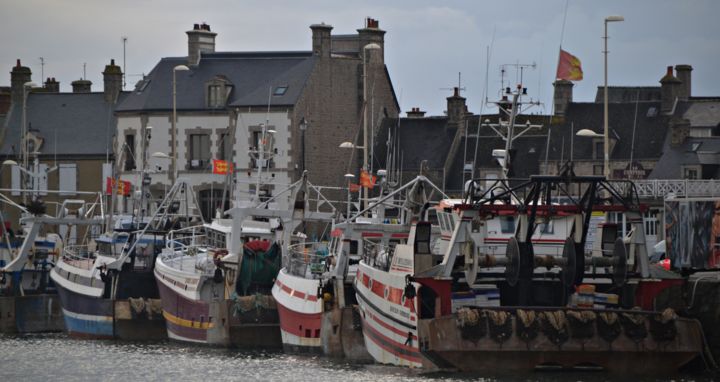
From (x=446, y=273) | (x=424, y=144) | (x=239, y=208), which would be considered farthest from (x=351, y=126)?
(x=446, y=273)

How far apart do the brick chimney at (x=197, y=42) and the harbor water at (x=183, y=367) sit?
33327mm

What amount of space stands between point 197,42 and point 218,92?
13.3 feet

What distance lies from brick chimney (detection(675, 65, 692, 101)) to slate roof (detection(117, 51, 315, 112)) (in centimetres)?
1719

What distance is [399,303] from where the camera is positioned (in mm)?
38531

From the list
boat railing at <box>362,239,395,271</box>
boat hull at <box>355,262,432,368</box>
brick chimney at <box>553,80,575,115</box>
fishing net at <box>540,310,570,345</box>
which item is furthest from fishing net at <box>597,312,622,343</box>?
brick chimney at <box>553,80,575,115</box>

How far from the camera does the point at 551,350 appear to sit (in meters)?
34.8

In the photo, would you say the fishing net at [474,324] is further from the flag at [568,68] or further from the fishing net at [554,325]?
the flag at [568,68]

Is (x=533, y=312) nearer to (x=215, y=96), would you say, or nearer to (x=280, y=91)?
(x=280, y=91)

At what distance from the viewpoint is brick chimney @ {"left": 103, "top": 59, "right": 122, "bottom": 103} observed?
90.1m

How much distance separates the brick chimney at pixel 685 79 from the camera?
81.5m

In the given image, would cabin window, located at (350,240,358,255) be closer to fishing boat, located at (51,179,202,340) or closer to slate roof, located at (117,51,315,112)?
fishing boat, located at (51,179,202,340)

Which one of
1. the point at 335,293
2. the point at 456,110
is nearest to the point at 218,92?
the point at 456,110

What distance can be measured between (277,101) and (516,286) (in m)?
42.8

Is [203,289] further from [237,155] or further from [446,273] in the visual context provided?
[237,155]
